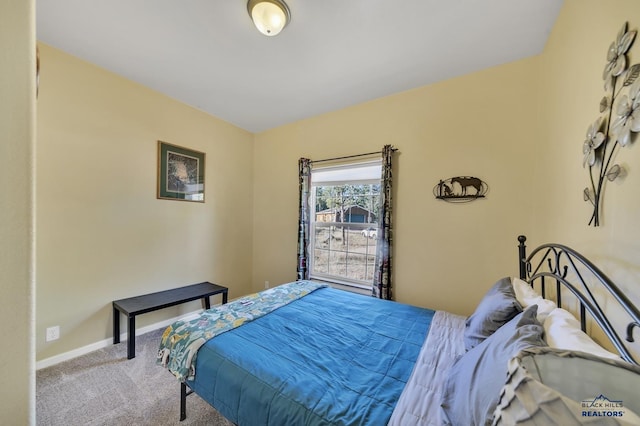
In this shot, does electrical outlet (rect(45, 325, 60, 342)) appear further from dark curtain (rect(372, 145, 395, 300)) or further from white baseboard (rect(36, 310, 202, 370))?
dark curtain (rect(372, 145, 395, 300))

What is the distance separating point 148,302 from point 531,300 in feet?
10.3

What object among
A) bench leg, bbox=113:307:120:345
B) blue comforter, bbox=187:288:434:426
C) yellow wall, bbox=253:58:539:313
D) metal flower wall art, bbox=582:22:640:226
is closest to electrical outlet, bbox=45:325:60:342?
bench leg, bbox=113:307:120:345

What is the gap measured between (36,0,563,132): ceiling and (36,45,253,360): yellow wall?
0.30 metres

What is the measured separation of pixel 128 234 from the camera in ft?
8.05

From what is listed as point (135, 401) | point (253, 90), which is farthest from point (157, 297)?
point (253, 90)

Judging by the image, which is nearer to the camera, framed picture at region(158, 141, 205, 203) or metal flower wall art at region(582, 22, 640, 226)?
metal flower wall art at region(582, 22, 640, 226)

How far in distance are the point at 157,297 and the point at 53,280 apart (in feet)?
2.69

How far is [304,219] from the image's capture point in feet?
10.3

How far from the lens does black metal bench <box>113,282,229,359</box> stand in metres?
2.12

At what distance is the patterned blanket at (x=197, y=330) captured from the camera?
1.34 meters

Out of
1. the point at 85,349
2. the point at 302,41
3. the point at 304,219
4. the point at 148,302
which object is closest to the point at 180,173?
the point at 148,302

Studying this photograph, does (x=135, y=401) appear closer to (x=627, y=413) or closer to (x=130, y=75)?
(x=627, y=413)

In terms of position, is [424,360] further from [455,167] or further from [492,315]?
[455,167]

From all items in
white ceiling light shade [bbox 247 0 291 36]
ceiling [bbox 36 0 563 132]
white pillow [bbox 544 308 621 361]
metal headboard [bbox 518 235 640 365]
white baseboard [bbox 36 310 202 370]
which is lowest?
white baseboard [bbox 36 310 202 370]
